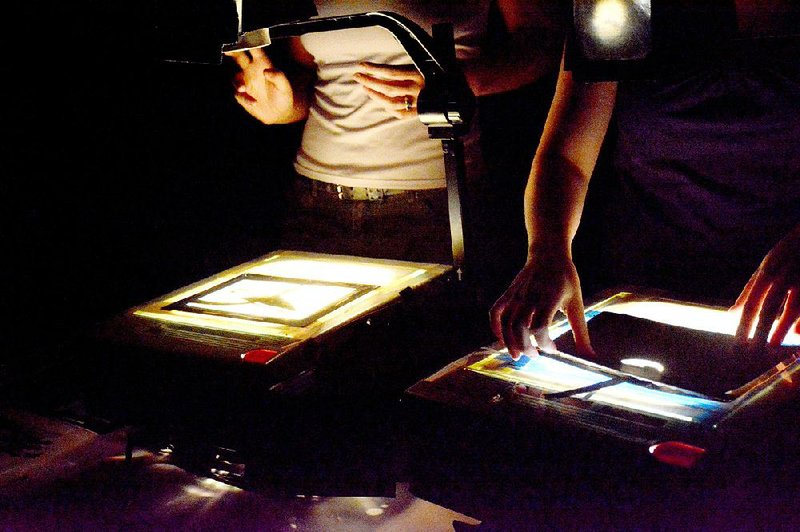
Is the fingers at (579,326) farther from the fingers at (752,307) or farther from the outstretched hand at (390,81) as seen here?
the outstretched hand at (390,81)

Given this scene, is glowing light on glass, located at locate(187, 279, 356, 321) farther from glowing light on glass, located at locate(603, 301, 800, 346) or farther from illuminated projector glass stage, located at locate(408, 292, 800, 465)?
glowing light on glass, located at locate(603, 301, 800, 346)

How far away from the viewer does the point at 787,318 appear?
1164 millimetres

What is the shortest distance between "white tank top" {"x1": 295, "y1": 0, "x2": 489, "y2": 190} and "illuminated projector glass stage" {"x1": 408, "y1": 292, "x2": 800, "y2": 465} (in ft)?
2.73

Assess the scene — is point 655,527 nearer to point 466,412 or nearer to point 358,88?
point 466,412

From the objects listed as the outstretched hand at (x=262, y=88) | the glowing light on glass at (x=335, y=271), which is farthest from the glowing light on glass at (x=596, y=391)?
the outstretched hand at (x=262, y=88)

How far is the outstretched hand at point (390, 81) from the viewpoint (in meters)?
1.77

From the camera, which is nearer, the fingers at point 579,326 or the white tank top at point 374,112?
the fingers at point 579,326

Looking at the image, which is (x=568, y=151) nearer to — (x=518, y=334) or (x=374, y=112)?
(x=518, y=334)

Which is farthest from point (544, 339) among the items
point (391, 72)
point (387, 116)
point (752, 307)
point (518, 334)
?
point (387, 116)

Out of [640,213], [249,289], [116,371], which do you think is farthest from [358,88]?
[116,371]

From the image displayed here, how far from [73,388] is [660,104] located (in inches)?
55.8

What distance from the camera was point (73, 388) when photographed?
165cm

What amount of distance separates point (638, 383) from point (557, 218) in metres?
0.49

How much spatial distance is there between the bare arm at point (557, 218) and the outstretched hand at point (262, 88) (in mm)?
892
